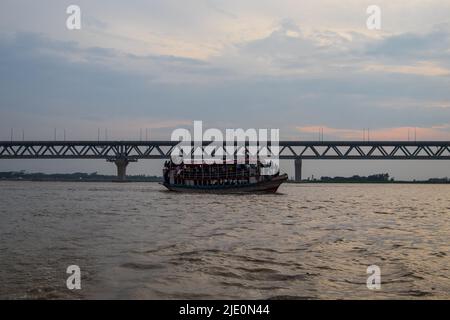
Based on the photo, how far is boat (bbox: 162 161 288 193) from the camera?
219ft

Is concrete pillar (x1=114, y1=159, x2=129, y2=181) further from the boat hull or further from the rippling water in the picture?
the rippling water

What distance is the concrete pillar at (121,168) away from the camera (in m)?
146

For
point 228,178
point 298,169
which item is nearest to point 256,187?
point 228,178

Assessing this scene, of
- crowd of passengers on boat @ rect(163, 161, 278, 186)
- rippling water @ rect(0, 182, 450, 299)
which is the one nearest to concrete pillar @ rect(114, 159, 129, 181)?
crowd of passengers on boat @ rect(163, 161, 278, 186)

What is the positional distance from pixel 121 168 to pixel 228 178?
8447 centimetres

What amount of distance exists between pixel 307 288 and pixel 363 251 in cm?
597

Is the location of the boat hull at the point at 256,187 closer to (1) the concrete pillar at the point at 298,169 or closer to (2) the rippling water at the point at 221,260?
(2) the rippling water at the point at 221,260

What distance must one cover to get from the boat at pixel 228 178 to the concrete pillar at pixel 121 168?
74485 millimetres

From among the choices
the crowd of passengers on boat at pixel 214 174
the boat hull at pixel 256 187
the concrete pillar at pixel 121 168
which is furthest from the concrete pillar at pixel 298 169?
the boat hull at pixel 256 187

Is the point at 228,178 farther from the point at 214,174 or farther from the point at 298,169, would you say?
the point at 298,169

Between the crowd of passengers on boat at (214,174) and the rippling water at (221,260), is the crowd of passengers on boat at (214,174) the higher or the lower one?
the higher one

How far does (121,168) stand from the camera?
5787 inches
